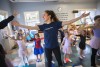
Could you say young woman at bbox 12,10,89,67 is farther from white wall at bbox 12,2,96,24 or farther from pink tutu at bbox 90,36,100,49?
white wall at bbox 12,2,96,24

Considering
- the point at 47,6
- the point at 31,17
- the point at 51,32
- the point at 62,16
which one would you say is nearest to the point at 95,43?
the point at 51,32

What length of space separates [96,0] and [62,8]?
2.48 meters

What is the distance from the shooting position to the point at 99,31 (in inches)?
126

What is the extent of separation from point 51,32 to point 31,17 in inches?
282

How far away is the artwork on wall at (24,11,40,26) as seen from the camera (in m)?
9.27

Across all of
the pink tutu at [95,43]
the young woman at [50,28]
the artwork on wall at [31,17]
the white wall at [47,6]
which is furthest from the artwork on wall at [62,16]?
the young woman at [50,28]

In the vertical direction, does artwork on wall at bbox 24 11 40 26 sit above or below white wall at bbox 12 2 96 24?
below

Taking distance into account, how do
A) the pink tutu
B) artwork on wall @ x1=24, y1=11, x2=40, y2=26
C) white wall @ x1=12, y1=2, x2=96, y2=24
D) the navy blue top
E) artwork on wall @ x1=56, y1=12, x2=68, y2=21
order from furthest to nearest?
artwork on wall @ x1=56, y1=12, x2=68, y2=21, artwork on wall @ x1=24, y1=11, x2=40, y2=26, white wall @ x1=12, y1=2, x2=96, y2=24, the pink tutu, the navy blue top

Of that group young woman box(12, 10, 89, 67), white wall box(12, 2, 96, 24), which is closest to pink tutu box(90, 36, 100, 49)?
young woman box(12, 10, 89, 67)

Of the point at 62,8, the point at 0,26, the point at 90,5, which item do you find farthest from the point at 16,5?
the point at 0,26

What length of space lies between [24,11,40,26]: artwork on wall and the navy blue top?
22.8 feet

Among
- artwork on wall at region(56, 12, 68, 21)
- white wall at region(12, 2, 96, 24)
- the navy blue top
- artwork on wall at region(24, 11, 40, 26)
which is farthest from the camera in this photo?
artwork on wall at region(56, 12, 68, 21)

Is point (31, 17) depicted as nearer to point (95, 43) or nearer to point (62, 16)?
point (62, 16)

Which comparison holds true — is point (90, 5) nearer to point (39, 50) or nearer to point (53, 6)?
point (53, 6)
